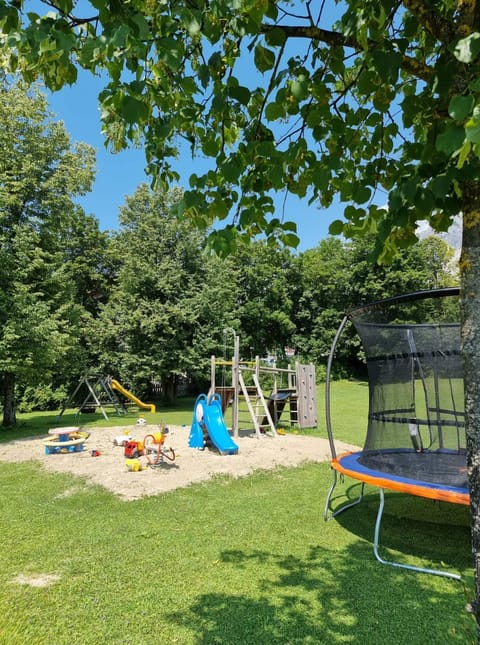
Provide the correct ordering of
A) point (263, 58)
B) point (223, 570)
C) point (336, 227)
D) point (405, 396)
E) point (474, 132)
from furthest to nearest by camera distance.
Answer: point (405, 396) → point (223, 570) → point (336, 227) → point (263, 58) → point (474, 132)

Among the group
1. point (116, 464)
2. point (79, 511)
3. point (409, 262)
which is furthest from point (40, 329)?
point (409, 262)

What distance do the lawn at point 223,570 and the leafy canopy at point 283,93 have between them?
2486 mm

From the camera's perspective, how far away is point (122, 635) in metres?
2.54

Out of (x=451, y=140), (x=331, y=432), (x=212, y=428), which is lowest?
(x=212, y=428)

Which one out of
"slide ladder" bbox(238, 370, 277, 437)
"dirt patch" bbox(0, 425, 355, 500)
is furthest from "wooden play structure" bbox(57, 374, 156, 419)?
"slide ladder" bbox(238, 370, 277, 437)

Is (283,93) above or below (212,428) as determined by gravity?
above

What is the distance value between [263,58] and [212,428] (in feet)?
24.5

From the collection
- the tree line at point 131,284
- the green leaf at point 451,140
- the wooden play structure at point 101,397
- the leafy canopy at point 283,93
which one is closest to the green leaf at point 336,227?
the leafy canopy at point 283,93

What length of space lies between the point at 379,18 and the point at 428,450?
4.79m

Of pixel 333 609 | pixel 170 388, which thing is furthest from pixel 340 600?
pixel 170 388

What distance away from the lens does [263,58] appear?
2.02 metres

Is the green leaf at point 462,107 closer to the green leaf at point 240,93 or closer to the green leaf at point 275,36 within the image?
the green leaf at point 240,93

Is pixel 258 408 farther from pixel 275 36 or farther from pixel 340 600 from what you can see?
pixel 275 36

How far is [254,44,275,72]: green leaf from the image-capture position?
6.56 ft
